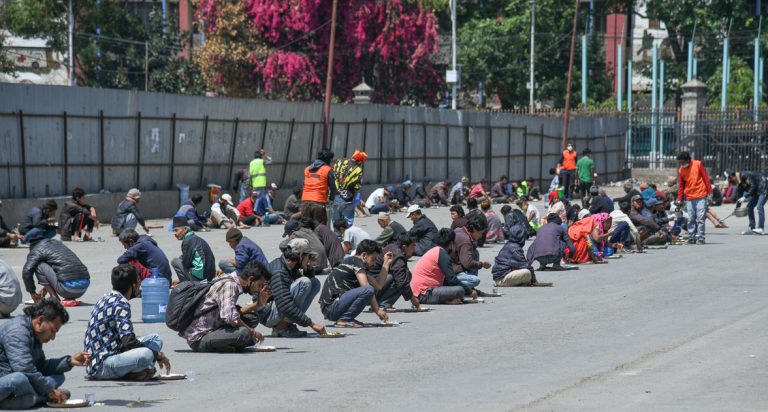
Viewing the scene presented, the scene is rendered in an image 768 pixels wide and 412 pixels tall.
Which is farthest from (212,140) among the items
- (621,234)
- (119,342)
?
(119,342)

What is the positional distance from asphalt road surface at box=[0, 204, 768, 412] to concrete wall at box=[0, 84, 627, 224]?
10677 millimetres

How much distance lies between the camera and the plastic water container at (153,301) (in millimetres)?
15641

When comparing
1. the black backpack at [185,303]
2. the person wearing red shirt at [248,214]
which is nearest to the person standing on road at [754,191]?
the person wearing red shirt at [248,214]

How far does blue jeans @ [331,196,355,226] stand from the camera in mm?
23234

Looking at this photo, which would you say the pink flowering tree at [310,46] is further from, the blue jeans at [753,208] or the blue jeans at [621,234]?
the blue jeans at [621,234]

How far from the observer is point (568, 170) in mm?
42688

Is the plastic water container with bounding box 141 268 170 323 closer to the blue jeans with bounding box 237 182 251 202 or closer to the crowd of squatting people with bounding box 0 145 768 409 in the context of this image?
the crowd of squatting people with bounding box 0 145 768 409

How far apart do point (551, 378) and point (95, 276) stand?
34.8 feet

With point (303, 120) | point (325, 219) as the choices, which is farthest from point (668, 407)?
point (303, 120)

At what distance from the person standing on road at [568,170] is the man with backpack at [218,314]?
30.1 m

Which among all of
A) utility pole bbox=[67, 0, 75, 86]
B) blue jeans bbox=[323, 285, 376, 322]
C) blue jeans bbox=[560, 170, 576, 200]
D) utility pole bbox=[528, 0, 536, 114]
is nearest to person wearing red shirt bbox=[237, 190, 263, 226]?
blue jeans bbox=[560, 170, 576, 200]

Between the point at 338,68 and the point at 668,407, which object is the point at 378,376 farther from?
the point at 338,68

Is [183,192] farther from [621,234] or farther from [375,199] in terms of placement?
[621,234]

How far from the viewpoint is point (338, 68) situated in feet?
189
